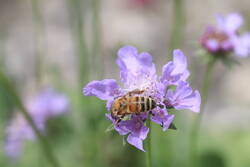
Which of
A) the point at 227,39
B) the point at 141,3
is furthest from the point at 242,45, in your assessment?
the point at 141,3

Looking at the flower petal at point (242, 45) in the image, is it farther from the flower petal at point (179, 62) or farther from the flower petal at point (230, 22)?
the flower petal at point (179, 62)

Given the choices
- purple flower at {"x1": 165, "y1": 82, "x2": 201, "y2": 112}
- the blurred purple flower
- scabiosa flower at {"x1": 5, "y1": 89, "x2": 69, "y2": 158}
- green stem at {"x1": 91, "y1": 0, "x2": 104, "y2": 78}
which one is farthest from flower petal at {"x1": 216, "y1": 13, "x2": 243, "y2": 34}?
the blurred purple flower

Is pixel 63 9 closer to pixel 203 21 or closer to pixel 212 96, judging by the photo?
pixel 203 21

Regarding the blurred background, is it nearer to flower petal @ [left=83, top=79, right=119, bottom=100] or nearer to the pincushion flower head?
the pincushion flower head

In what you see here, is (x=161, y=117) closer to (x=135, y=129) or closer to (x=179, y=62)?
(x=135, y=129)

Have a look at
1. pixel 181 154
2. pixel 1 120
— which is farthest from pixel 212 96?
pixel 1 120

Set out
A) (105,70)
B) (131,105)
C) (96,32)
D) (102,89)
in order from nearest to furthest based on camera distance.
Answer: (131,105), (102,89), (96,32), (105,70)
